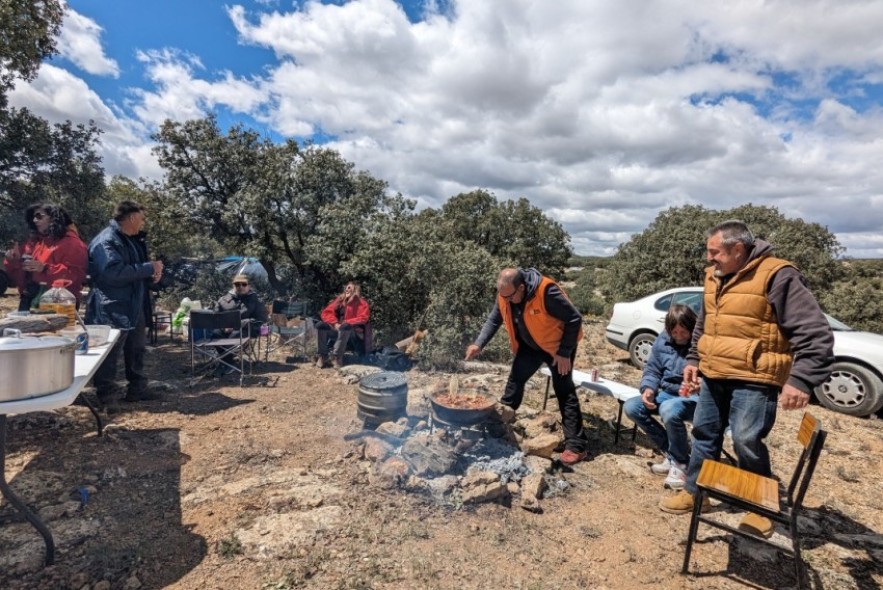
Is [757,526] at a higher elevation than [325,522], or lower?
higher

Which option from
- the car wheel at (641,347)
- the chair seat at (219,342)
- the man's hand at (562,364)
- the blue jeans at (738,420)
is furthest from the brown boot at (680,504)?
the chair seat at (219,342)

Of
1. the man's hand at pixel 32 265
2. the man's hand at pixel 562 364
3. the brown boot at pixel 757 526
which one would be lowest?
the brown boot at pixel 757 526

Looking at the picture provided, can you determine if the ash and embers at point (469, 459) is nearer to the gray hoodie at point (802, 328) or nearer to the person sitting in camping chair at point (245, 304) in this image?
the gray hoodie at point (802, 328)

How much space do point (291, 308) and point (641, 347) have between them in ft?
20.7

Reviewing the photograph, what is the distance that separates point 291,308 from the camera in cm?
833

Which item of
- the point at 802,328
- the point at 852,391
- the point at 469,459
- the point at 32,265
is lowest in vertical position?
the point at 469,459

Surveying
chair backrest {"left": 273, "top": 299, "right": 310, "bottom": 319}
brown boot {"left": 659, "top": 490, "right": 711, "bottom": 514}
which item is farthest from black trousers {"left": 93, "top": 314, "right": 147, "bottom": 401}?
brown boot {"left": 659, "top": 490, "right": 711, "bottom": 514}

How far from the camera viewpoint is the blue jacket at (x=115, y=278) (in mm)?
3932

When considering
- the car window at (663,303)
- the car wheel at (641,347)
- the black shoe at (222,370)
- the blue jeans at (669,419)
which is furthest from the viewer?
the car wheel at (641,347)

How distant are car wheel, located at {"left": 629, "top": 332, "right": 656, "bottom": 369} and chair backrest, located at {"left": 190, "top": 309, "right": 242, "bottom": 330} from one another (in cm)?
590

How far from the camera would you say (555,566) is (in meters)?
2.38

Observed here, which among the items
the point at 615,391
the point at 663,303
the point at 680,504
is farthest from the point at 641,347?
the point at 680,504

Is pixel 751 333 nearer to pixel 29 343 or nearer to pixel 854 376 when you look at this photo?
pixel 29 343

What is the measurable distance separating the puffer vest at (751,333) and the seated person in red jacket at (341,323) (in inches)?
192
